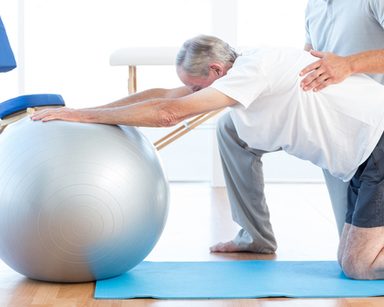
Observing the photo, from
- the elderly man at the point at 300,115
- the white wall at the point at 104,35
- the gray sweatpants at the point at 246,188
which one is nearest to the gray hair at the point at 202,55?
the elderly man at the point at 300,115

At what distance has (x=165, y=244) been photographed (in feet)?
12.1

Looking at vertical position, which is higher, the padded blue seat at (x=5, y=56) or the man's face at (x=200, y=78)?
the man's face at (x=200, y=78)

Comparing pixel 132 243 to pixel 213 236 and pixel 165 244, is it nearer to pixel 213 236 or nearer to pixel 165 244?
pixel 165 244

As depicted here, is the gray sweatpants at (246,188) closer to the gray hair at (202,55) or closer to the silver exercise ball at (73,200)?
the gray hair at (202,55)

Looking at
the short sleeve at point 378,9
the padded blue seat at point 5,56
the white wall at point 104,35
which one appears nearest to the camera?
the short sleeve at point 378,9

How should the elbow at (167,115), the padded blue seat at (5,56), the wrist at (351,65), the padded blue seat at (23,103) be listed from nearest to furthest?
the elbow at (167,115) < the wrist at (351,65) < the padded blue seat at (23,103) < the padded blue seat at (5,56)

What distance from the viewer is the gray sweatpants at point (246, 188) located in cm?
344

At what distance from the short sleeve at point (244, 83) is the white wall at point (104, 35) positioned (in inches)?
138

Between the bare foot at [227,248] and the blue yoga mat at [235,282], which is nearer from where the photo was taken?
the blue yoga mat at [235,282]

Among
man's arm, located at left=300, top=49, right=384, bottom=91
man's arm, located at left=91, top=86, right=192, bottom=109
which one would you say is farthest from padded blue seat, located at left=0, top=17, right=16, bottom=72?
man's arm, located at left=300, top=49, right=384, bottom=91

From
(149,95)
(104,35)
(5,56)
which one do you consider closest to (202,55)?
(149,95)

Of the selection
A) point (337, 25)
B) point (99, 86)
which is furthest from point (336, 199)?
point (99, 86)

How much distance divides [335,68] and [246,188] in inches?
31.6

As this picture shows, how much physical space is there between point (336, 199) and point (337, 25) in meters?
0.71
